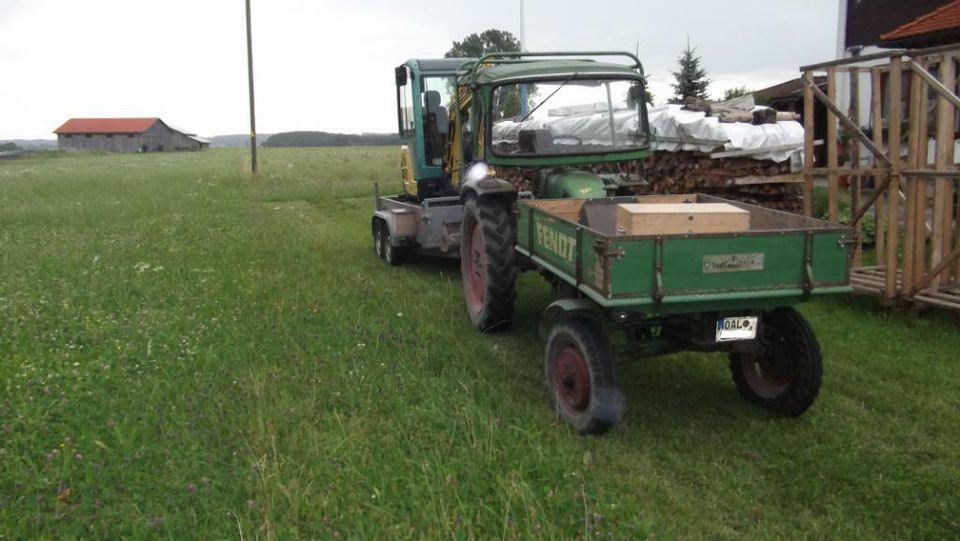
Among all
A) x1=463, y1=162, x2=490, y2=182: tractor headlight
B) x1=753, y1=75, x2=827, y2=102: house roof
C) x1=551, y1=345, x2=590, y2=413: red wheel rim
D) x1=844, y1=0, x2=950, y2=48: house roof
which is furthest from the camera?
x1=753, y1=75, x2=827, y2=102: house roof

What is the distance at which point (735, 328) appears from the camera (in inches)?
173

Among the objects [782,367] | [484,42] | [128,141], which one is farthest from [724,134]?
[128,141]

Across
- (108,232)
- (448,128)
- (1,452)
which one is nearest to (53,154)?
(108,232)

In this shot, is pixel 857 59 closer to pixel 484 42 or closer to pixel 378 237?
pixel 378 237

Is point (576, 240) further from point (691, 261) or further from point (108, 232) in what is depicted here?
point (108, 232)

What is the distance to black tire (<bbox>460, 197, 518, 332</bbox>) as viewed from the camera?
6.06 metres

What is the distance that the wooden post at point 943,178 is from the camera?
6.74 metres

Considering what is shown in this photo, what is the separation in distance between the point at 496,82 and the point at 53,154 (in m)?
70.1

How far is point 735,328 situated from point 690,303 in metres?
0.43

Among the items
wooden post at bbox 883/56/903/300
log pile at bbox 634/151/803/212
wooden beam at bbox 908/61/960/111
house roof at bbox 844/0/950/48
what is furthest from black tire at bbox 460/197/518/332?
house roof at bbox 844/0/950/48

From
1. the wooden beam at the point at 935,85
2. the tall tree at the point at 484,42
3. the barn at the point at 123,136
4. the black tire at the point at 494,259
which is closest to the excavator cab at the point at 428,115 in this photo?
the black tire at the point at 494,259

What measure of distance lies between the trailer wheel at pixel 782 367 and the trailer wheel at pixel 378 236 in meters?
6.06

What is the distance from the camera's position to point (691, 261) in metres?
4.07

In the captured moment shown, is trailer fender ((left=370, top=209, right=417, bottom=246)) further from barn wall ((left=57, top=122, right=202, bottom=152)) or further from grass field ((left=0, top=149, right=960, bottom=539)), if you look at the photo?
barn wall ((left=57, top=122, right=202, bottom=152))
